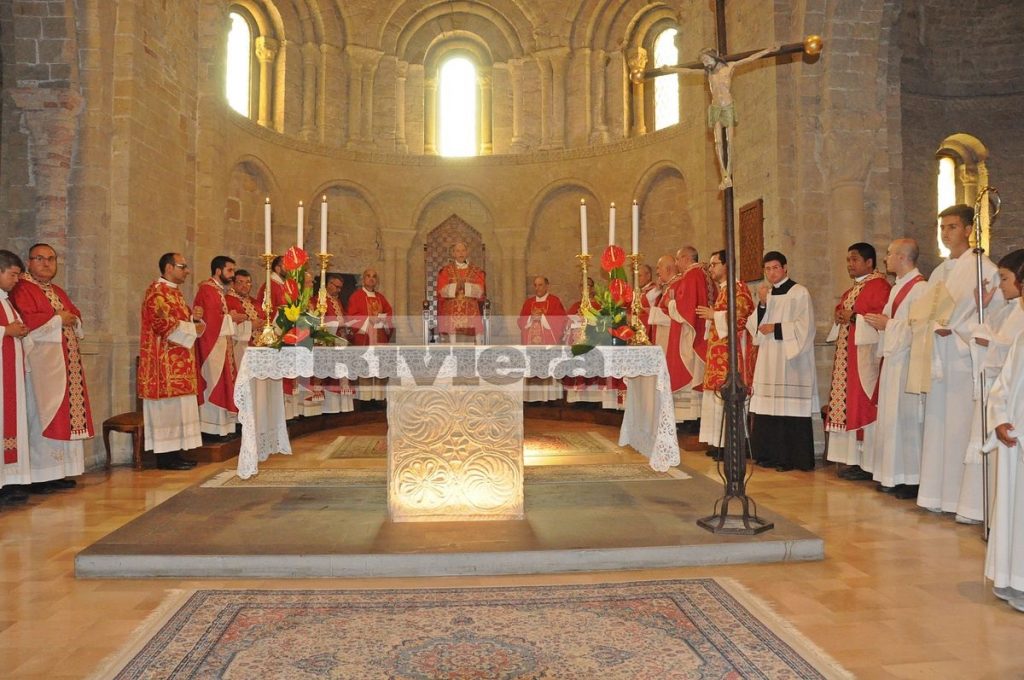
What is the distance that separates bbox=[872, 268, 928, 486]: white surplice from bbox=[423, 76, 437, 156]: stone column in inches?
462

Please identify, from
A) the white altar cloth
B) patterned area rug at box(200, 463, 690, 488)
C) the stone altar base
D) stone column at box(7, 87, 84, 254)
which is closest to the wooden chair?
patterned area rug at box(200, 463, 690, 488)

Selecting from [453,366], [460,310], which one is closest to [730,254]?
[453,366]

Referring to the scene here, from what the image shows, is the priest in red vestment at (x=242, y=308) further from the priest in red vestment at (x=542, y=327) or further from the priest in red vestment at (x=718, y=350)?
the priest in red vestment at (x=718, y=350)

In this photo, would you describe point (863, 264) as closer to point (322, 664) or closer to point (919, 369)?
point (919, 369)

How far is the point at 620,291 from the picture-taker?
558cm

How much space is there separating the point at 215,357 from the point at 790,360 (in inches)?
239

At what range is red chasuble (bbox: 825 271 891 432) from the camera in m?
7.01

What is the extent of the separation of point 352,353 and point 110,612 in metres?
1.91

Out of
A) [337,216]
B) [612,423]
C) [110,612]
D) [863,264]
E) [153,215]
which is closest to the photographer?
[110,612]

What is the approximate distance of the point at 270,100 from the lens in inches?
586

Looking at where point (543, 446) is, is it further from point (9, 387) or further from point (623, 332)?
point (9, 387)

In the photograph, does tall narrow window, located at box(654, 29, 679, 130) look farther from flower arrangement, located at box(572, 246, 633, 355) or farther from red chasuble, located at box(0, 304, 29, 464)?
red chasuble, located at box(0, 304, 29, 464)

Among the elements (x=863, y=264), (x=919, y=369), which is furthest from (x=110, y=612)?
(x=863, y=264)

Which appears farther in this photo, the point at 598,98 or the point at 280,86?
the point at 598,98
